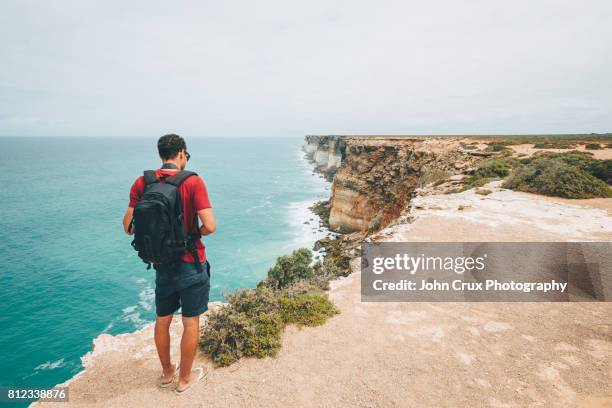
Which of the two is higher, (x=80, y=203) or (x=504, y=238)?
(x=504, y=238)

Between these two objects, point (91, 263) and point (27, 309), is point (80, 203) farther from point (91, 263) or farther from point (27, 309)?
point (27, 309)

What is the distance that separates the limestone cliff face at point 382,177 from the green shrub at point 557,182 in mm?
8583

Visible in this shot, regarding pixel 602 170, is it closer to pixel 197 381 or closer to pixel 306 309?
pixel 306 309

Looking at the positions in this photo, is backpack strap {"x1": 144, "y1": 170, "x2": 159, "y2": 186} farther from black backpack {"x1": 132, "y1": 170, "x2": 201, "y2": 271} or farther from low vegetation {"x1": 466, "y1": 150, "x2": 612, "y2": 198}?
low vegetation {"x1": 466, "y1": 150, "x2": 612, "y2": 198}

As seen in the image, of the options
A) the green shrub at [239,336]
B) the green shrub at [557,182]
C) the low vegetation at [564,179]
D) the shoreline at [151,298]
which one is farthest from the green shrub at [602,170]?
the shoreline at [151,298]

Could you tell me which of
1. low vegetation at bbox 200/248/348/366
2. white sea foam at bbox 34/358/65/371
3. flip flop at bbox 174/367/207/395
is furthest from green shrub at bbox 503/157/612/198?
white sea foam at bbox 34/358/65/371

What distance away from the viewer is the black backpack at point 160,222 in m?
3.03

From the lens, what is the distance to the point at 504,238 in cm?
902

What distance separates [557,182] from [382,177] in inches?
739

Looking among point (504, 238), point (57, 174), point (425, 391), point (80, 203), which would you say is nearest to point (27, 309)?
point (425, 391)

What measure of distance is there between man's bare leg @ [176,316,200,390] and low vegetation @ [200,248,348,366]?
27.8 inches

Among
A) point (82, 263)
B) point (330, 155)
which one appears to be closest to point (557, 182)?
point (82, 263)

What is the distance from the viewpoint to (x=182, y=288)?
11.5 ft

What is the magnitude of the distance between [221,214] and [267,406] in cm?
4231
